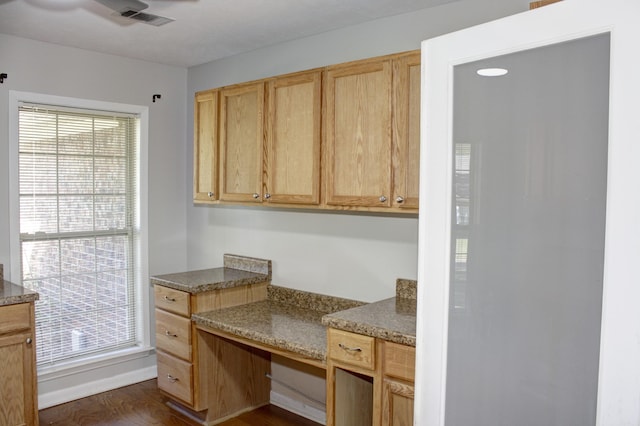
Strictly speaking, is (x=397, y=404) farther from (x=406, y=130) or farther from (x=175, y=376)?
(x=175, y=376)

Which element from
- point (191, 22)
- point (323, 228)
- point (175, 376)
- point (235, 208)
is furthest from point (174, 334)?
point (191, 22)

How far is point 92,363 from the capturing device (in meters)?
3.78

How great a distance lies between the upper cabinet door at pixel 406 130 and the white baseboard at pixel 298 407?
162cm

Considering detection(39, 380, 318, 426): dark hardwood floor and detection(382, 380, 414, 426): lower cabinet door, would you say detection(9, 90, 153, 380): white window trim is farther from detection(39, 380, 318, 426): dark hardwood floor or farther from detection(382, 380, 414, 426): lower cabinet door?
detection(382, 380, 414, 426): lower cabinet door


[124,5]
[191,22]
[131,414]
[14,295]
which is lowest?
[131,414]

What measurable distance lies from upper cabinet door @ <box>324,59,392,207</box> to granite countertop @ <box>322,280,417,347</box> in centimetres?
52

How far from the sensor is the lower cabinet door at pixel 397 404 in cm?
219

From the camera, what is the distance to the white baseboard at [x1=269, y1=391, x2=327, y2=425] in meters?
3.35

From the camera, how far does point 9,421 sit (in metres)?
2.91

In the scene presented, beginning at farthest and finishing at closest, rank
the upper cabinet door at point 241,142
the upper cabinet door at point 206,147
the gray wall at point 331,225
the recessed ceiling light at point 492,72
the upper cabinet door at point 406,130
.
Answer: the upper cabinet door at point 206,147 < the upper cabinet door at point 241,142 < the gray wall at point 331,225 < the upper cabinet door at point 406,130 < the recessed ceiling light at point 492,72

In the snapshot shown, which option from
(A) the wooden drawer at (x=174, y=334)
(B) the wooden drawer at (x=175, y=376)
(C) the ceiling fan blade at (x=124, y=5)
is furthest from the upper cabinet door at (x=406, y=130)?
(B) the wooden drawer at (x=175, y=376)

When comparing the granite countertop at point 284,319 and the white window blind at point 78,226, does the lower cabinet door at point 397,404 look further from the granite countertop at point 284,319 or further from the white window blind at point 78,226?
the white window blind at point 78,226

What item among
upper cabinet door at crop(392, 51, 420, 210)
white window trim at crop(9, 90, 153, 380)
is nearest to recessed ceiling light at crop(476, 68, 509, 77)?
upper cabinet door at crop(392, 51, 420, 210)

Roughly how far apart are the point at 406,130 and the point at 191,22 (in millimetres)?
1450
